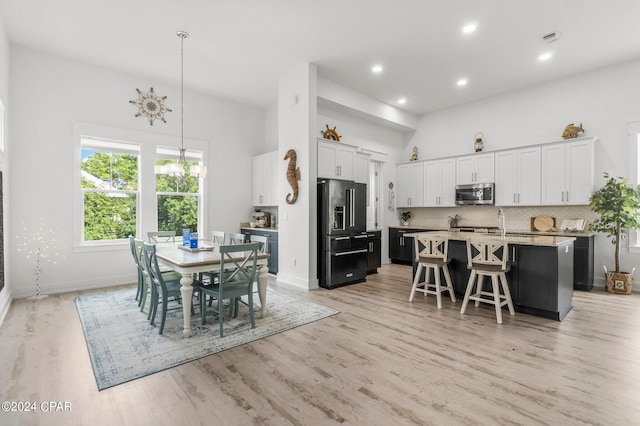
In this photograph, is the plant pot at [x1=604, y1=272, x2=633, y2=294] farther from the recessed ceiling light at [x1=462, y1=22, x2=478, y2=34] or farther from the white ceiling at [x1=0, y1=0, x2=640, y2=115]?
the recessed ceiling light at [x1=462, y1=22, x2=478, y2=34]

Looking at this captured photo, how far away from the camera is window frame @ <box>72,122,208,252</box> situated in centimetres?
502

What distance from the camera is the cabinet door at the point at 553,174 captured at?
5543 millimetres

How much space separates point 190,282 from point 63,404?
127 cm

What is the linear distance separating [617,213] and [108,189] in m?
8.05

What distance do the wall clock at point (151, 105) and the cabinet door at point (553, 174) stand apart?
695 centimetres

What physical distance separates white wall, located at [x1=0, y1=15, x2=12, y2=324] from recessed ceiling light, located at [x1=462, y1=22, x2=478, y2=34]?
18.7ft

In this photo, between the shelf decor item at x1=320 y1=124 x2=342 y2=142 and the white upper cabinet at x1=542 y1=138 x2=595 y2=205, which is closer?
the white upper cabinet at x1=542 y1=138 x2=595 y2=205

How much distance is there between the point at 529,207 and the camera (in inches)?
244

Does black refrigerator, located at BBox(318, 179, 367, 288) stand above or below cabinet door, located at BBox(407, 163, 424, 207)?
below

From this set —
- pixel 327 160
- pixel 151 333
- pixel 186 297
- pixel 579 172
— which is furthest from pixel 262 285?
pixel 579 172

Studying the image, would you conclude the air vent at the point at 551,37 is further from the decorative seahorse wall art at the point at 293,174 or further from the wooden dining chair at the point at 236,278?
the wooden dining chair at the point at 236,278

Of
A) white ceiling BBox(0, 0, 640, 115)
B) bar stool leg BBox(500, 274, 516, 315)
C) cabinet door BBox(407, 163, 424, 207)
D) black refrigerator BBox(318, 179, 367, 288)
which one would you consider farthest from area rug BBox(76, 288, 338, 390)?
cabinet door BBox(407, 163, 424, 207)

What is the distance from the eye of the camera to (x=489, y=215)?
Answer: 671 cm

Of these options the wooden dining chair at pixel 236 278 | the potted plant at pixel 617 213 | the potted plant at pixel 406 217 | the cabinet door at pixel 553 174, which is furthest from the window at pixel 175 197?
the potted plant at pixel 617 213
